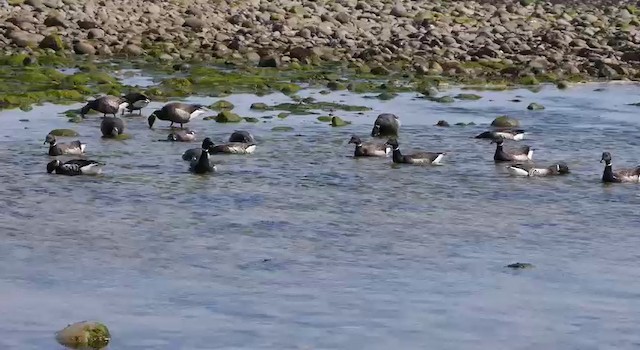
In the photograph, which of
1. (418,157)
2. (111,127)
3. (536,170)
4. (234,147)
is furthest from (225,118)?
(536,170)

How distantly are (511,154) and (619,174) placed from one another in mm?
2772

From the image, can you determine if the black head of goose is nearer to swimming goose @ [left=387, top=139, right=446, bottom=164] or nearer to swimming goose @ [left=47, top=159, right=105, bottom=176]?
swimming goose @ [left=387, top=139, right=446, bottom=164]

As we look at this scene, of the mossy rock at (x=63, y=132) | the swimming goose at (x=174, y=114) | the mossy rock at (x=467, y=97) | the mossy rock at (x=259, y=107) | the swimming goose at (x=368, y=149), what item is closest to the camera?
the swimming goose at (x=368, y=149)

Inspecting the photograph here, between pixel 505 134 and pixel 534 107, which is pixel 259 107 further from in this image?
pixel 534 107

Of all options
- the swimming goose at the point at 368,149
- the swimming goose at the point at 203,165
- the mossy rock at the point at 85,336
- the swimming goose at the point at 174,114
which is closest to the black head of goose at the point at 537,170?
the swimming goose at the point at 368,149

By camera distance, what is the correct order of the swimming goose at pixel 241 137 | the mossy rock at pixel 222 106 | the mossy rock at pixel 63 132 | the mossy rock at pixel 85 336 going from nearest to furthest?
the mossy rock at pixel 85 336, the swimming goose at pixel 241 137, the mossy rock at pixel 63 132, the mossy rock at pixel 222 106

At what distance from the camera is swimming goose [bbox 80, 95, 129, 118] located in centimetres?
3219

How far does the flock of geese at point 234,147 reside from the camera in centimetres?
2488

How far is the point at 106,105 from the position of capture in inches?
1266

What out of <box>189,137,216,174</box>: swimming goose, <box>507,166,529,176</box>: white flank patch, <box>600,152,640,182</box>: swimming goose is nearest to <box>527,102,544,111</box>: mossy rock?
<box>507,166,529,176</box>: white flank patch

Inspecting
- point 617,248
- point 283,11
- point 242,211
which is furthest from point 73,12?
point 617,248

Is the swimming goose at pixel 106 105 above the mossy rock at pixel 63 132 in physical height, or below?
above

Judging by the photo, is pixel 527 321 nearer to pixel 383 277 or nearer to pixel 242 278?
pixel 383 277

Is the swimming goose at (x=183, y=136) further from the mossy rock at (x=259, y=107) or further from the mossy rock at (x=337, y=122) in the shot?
the mossy rock at (x=259, y=107)
